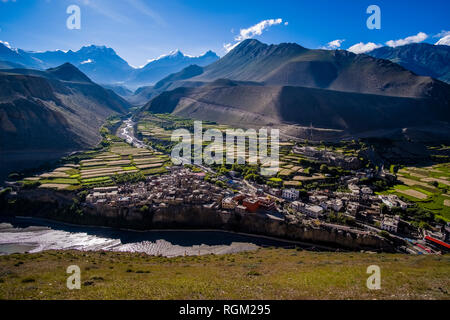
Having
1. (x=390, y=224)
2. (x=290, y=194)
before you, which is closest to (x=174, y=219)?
(x=290, y=194)

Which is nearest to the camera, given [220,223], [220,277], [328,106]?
[220,277]

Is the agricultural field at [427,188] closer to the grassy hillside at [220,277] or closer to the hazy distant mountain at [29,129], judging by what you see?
the grassy hillside at [220,277]

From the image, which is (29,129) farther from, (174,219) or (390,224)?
(390,224)

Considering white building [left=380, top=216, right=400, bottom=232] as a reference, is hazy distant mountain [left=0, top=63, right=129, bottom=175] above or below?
above

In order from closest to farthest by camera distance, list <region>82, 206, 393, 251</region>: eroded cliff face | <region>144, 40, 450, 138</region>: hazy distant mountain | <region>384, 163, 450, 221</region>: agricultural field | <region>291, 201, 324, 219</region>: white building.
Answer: <region>82, 206, 393, 251</region>: eroded cliff face < <region>291, 201, 324, 219</region>: white building < <region>384, 163, 450, 221</region>: agricultural field < <region>144, 40, 450, 138</region>: hazy distant mountain

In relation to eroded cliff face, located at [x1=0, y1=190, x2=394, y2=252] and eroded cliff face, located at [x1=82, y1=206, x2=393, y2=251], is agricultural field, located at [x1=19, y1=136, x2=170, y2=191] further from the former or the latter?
eroded cliff face, located at [x1=82, y1=206, x2=393, y2=251]

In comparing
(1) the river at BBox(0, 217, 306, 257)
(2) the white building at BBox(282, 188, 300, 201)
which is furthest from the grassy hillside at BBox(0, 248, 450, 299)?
(2) the white building at BBox(282, 188, 300, 201)

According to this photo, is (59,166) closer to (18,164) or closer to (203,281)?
(18,164)

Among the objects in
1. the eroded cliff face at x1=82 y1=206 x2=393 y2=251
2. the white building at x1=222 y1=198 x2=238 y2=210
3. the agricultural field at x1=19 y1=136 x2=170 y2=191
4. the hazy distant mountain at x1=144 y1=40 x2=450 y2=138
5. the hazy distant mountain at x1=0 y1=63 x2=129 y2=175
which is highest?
the hazy distant mountain at x1=144 y1=40 x2=450 y2=138
